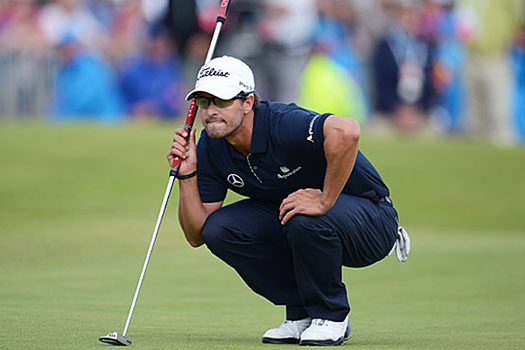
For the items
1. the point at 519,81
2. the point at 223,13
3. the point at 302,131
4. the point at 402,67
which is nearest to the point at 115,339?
the point at 302,131

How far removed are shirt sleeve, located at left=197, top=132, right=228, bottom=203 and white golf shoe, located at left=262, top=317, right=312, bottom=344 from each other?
784 mm

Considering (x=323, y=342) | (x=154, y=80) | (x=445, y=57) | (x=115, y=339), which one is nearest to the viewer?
(x=115, y=339)

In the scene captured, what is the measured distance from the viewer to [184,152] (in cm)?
582

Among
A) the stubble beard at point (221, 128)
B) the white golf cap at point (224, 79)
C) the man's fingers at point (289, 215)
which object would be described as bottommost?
the man's fingers at point (289, 215)

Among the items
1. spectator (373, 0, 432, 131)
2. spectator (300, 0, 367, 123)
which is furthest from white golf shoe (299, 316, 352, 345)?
spectator (373, 0, 432, 131)

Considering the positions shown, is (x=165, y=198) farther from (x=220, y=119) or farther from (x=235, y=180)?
(x=220, y=119)

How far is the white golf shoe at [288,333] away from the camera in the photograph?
18.6ft

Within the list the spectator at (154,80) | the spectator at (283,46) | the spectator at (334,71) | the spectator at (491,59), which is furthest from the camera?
the spectator at (154,80)

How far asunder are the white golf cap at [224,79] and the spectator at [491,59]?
13895 millimetres

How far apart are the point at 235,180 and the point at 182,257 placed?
18.3 feet

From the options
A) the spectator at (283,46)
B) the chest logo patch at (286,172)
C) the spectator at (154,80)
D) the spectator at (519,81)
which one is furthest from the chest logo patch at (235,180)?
the spectator at (519,81)

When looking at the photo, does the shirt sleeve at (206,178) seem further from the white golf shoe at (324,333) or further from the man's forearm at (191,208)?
the white golf shoe at (324,333)

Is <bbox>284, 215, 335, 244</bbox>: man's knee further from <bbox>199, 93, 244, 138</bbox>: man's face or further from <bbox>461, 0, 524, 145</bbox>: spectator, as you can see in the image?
<bbox>461, 0, 524, 145</bbox>: spectator

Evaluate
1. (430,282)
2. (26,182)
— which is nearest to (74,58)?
(26,182)
